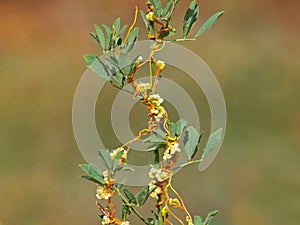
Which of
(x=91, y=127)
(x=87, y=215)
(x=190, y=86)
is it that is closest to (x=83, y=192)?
(x=87, y=215)

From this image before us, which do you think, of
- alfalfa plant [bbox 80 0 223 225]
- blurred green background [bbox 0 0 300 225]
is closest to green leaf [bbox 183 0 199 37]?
alfalfa plant [bbox 80 0 223 225]

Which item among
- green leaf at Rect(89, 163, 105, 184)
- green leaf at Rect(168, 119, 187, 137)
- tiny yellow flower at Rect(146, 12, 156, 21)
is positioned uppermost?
tiny yellow flower at Rect(146, 12, 156, 21)

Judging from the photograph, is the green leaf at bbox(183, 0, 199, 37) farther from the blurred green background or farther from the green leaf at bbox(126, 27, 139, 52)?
the blurred green background
